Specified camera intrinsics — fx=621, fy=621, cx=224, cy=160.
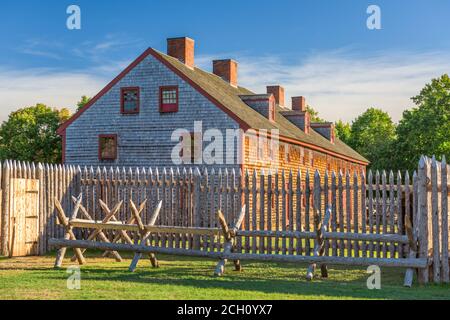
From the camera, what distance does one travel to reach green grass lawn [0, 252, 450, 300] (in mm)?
9695

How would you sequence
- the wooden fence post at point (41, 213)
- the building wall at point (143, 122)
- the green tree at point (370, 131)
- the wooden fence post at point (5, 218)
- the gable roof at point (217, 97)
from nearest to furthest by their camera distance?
the wooden fence post at point (5, 218)
the wooden fence post at point (41, 213)
the gable roof at point (217, 97)
the building wall at point (143, 122)
the green tree at point (370, 131)

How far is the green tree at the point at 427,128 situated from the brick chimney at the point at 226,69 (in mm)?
19794

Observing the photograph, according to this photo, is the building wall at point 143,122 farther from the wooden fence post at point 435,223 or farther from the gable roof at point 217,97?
the wooden fence post at point 435,223

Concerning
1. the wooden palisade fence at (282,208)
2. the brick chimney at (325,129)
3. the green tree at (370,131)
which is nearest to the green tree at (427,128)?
the brick chimney at (325,129)

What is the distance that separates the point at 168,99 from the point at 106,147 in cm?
448

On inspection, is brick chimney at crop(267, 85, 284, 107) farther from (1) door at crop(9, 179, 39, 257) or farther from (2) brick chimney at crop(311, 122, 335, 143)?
(1) door at crop(9, 179, 39, 257)

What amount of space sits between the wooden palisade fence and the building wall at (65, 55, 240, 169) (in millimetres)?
9720

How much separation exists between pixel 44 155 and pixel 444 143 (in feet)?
109

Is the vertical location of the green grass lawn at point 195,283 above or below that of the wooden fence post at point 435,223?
below

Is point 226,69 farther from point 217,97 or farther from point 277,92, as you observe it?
point 217,97

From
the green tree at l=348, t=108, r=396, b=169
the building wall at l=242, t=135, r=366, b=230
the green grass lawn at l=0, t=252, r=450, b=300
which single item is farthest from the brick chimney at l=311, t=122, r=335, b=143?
the green grass lawn at l=0, t=252, r=450, b=300

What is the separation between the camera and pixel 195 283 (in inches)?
432

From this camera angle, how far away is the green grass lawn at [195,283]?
31.8 ft

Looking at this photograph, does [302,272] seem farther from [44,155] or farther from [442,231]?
[44,155]
